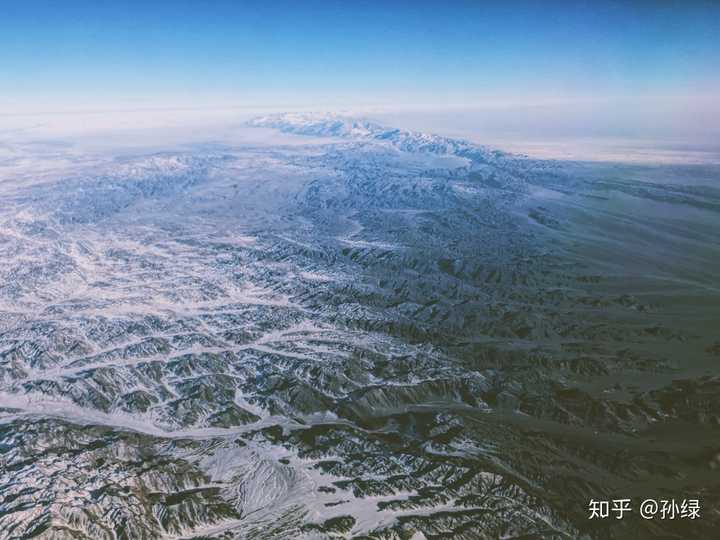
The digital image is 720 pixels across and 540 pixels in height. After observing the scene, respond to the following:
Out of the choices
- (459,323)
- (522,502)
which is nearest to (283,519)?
(522,502)

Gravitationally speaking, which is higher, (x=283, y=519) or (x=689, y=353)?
(x=689, y=353)

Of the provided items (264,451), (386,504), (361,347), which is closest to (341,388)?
(361,347)

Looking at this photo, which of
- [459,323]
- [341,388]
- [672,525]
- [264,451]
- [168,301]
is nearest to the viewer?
[672,525]

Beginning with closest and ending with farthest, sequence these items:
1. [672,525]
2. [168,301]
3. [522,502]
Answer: [672,525]
[522,502]
[168,301]

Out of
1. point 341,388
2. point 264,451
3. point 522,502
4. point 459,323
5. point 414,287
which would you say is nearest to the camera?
point 522,502

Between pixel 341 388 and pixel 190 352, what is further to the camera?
pixel 190 352

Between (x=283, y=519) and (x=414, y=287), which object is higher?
(x=414, y=287)

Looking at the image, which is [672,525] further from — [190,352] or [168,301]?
[168,301]

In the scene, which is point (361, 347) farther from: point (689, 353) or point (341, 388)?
point (689, 353)

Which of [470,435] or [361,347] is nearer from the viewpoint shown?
[470,435]
